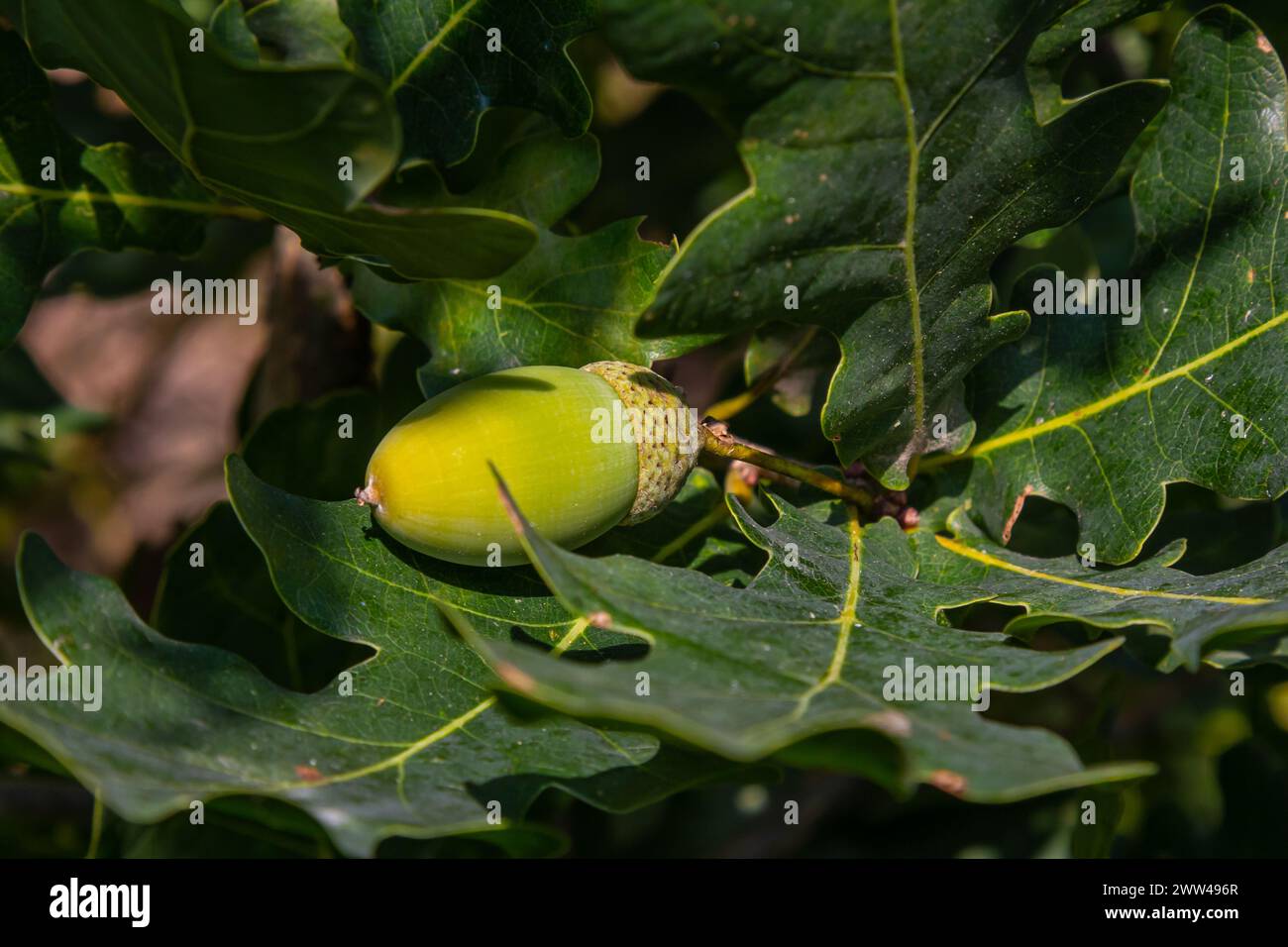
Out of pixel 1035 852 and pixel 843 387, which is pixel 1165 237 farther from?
pixel 1035 852

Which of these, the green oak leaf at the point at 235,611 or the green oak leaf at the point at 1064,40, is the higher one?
the green oak leaf at the point at 1064,40

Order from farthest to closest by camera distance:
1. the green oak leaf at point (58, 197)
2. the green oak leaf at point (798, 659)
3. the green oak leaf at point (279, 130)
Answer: the green oak leaf at point (58, 197) < the green oak leaf at point (279, 130) < the green oak leaf at point (798, 659)

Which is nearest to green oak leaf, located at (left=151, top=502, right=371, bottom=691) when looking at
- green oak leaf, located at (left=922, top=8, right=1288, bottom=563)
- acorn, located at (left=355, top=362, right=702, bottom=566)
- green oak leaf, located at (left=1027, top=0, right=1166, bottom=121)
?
acorn, located at (left=355, top=362, right=702, bottom=566)

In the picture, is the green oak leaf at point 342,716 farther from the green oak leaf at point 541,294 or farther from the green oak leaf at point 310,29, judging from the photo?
the green oak leaf at point 310,29

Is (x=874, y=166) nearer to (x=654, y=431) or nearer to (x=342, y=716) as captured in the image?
(x=654, y=431)

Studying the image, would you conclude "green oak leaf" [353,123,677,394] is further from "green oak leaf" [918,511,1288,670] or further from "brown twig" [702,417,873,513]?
"green oak leaf" [918,511,1288,670]

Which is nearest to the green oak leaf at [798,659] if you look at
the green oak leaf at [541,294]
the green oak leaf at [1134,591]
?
the green oak leaf at [1134,591]

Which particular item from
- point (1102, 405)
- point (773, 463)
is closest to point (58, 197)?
point (773, 463)
